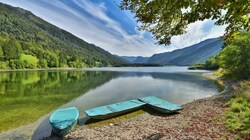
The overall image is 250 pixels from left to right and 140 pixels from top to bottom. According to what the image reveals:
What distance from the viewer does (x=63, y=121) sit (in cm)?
1587

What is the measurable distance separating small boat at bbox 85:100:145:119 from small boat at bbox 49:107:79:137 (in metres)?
1.79

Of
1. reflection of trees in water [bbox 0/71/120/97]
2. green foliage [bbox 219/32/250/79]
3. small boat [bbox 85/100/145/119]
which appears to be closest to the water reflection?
reflection of trees in water [bbox 0/71/120/97]

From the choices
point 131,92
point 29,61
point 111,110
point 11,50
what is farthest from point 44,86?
point 29,61

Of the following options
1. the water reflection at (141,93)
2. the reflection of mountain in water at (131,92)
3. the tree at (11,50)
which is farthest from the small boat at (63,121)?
the tree at (11,50)

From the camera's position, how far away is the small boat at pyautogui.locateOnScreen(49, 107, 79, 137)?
14.6 meters

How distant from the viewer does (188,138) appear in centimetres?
1157

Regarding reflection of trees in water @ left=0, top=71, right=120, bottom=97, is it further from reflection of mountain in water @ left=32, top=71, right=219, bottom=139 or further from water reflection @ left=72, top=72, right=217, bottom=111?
water reflection @ left=72, top=72, right=217, bottom=111

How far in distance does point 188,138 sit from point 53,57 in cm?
19338

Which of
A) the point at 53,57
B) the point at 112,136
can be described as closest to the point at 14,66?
the point at 53,57

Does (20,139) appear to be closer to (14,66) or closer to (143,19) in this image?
(143,19)

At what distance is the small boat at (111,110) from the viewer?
19.3 m

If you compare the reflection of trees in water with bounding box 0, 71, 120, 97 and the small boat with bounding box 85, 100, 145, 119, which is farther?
the reflection of trees in water with bounding box 0, 71, 120, 97

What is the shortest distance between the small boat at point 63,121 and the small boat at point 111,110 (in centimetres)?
179

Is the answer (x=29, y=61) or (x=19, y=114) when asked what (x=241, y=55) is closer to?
(x=19, y=114)
